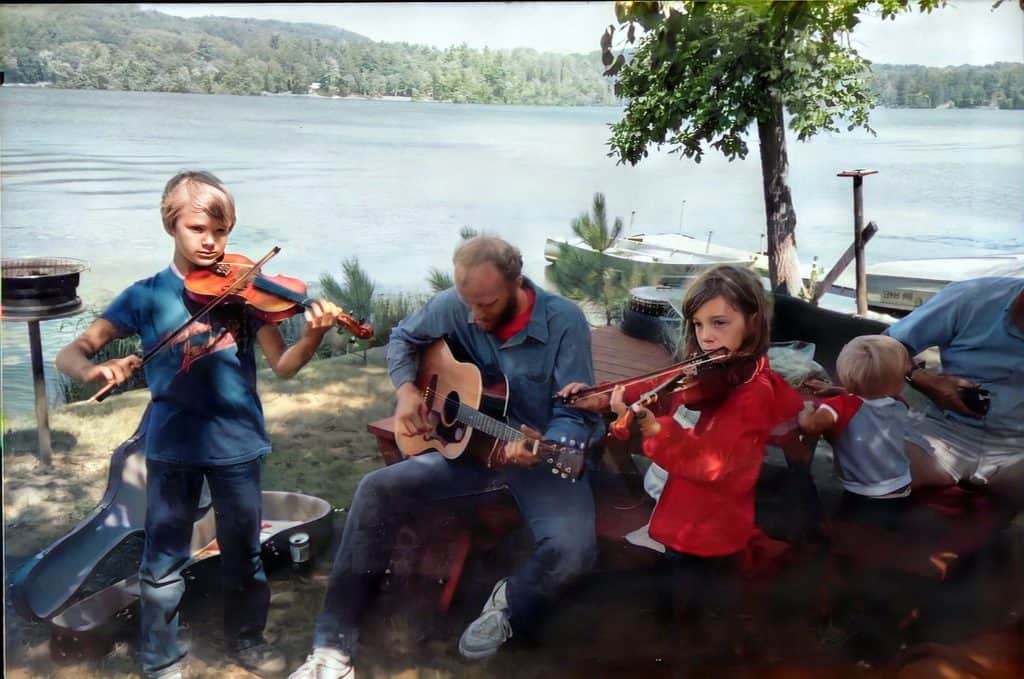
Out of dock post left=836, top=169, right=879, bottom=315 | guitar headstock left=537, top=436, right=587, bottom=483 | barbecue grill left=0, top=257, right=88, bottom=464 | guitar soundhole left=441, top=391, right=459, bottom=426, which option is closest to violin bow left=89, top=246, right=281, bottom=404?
barbecue grill left=0, top=257, right=88, bottom=464

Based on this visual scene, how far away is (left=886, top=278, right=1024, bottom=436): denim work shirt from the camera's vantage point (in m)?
3.93

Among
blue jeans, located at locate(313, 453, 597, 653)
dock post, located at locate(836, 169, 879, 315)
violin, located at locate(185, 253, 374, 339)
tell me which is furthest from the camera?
dock post, located at locate(836, 169, 879, 315)

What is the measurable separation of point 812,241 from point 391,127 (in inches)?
62.2

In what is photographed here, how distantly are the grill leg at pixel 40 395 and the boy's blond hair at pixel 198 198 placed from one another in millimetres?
598

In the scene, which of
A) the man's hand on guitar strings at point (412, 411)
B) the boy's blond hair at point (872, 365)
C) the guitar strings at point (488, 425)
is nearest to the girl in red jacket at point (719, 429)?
the boy's blond hair at point (872, 365)

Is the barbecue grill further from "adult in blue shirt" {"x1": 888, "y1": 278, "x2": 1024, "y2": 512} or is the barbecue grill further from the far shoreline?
"adult in blue shirt" {"x1": 888, "y1": 278, "x2": 1024, "y2": 512}

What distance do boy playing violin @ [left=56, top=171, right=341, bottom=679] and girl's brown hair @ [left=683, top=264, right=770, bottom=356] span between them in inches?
48.1

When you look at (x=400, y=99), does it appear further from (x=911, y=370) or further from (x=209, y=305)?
(x=911, y=370)

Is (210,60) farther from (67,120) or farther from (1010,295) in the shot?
(1010,295)

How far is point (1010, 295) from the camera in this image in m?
3.93

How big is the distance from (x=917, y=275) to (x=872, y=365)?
1.23ft

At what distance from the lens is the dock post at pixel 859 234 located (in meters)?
3.91

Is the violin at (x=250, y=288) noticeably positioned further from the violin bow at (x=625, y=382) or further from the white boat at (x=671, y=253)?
the white boat at (x=671, y=253)

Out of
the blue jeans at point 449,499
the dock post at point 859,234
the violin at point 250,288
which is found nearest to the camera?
the violin at point 250,288
